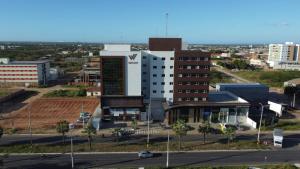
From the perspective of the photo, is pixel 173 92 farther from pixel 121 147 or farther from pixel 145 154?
pixel 145 154

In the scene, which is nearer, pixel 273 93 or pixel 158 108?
pixel 158 108

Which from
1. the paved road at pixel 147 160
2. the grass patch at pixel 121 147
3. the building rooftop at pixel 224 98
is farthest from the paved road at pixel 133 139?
the building rooftop at pixel 224 98

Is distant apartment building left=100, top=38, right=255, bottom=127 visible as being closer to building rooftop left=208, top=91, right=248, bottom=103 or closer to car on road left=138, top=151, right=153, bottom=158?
building rooftop left=208, top=91, right=248, bottom=103

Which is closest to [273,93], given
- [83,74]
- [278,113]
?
[278,113]

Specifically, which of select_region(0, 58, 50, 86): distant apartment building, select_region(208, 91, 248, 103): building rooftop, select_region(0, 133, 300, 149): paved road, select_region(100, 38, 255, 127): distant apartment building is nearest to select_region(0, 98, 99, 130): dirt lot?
select_region(0, 133, 300, 149): paved road

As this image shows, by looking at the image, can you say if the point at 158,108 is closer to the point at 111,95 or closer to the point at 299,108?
the point at 111,95

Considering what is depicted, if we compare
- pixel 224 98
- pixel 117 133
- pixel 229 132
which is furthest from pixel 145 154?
pixel 224 98
